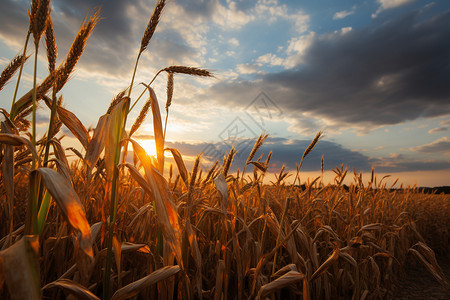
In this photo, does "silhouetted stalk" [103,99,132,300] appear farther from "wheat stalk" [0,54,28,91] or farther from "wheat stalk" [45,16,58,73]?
"wheat stalk" [0,54,28,91]

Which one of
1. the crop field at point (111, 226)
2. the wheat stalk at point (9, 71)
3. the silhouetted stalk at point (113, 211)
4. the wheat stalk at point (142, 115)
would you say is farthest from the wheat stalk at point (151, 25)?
the wheat stalk at point (9, 71)

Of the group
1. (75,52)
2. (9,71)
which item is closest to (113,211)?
(75,52)

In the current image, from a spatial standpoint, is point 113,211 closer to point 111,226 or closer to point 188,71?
point 111,226

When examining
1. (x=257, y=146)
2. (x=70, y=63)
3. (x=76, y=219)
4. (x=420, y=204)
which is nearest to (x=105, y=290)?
(x=76, y=219)

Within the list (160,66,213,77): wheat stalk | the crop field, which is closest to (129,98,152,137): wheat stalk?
the crop field

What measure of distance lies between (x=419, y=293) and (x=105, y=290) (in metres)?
3.77

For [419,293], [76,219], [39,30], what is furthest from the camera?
[419,293]

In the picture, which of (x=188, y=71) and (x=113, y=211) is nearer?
(x=113, y=211)

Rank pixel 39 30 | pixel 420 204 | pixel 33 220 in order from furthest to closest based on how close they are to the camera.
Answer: pixel 420 204, pixel 39 30, pixel 33 220

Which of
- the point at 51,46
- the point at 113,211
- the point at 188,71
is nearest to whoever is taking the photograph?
the point at 113,211

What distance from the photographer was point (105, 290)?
1232mm

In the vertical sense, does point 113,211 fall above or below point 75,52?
below

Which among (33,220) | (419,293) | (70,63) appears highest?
(70,63)

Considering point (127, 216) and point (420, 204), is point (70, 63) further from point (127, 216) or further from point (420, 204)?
point (420, 204)
